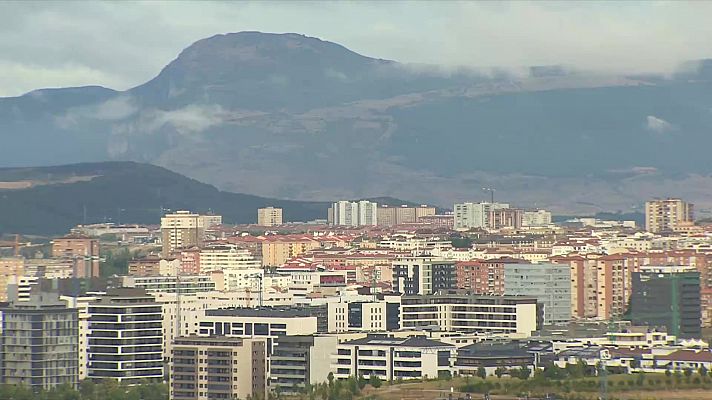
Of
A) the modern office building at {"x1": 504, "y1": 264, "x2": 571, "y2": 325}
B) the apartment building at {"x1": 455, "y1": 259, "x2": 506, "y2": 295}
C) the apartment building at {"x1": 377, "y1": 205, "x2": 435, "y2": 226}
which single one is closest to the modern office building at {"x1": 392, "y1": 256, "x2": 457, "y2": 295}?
the apartment building at {"x1": 455, "y1": 259, "x2": 506, "y2": 295}

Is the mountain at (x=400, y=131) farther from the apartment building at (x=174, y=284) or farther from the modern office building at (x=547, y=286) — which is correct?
the modern office building at (x=547, y=286)

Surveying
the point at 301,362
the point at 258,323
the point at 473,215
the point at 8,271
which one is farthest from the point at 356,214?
the point at 301,362

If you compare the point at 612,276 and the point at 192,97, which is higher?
the point at 192,97

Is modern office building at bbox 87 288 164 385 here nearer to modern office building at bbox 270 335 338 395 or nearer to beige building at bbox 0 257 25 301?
modern office building at bbox 270 335 338 395

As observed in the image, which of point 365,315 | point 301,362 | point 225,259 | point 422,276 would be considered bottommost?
point 301,362

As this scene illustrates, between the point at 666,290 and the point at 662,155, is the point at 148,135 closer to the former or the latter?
the point at 662,155

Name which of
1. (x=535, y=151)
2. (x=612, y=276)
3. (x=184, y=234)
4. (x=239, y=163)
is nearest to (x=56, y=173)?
(x=239, y=163)

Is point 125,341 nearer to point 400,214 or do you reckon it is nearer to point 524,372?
point 524,372
